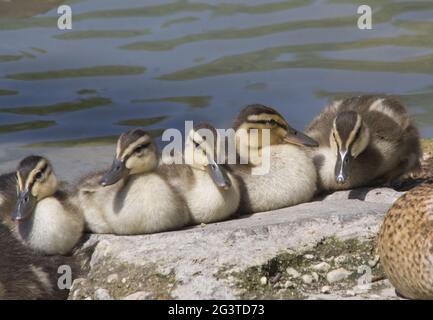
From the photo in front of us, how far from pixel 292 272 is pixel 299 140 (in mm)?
1372

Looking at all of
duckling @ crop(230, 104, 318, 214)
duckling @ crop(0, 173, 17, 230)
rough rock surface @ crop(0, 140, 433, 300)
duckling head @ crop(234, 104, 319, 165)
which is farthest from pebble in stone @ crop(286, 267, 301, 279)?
duckling @ crop(0, 173, 17, 230)

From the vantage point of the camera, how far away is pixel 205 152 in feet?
18.8

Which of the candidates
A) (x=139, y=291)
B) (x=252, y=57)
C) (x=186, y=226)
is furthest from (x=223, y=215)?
(x=252, y=57)

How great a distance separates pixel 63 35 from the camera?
34.9 ft

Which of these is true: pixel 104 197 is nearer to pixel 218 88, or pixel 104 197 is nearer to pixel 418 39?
pixel 218 88

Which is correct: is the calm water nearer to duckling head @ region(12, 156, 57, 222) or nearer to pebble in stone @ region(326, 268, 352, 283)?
duckling head @ region(12, 156, 57, 222)

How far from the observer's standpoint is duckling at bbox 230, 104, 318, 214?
235 inches

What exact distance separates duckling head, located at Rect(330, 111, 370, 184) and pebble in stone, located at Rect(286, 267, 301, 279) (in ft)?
3.55

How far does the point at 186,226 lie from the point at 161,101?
3602 millimetres

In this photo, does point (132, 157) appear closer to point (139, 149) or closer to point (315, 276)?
A: point (139, 149)

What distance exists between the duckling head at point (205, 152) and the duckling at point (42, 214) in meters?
0.64

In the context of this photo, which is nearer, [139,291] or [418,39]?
[139,291]

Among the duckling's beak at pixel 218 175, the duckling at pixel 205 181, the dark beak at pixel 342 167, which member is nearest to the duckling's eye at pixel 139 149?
the duckling at pixel 205 181
